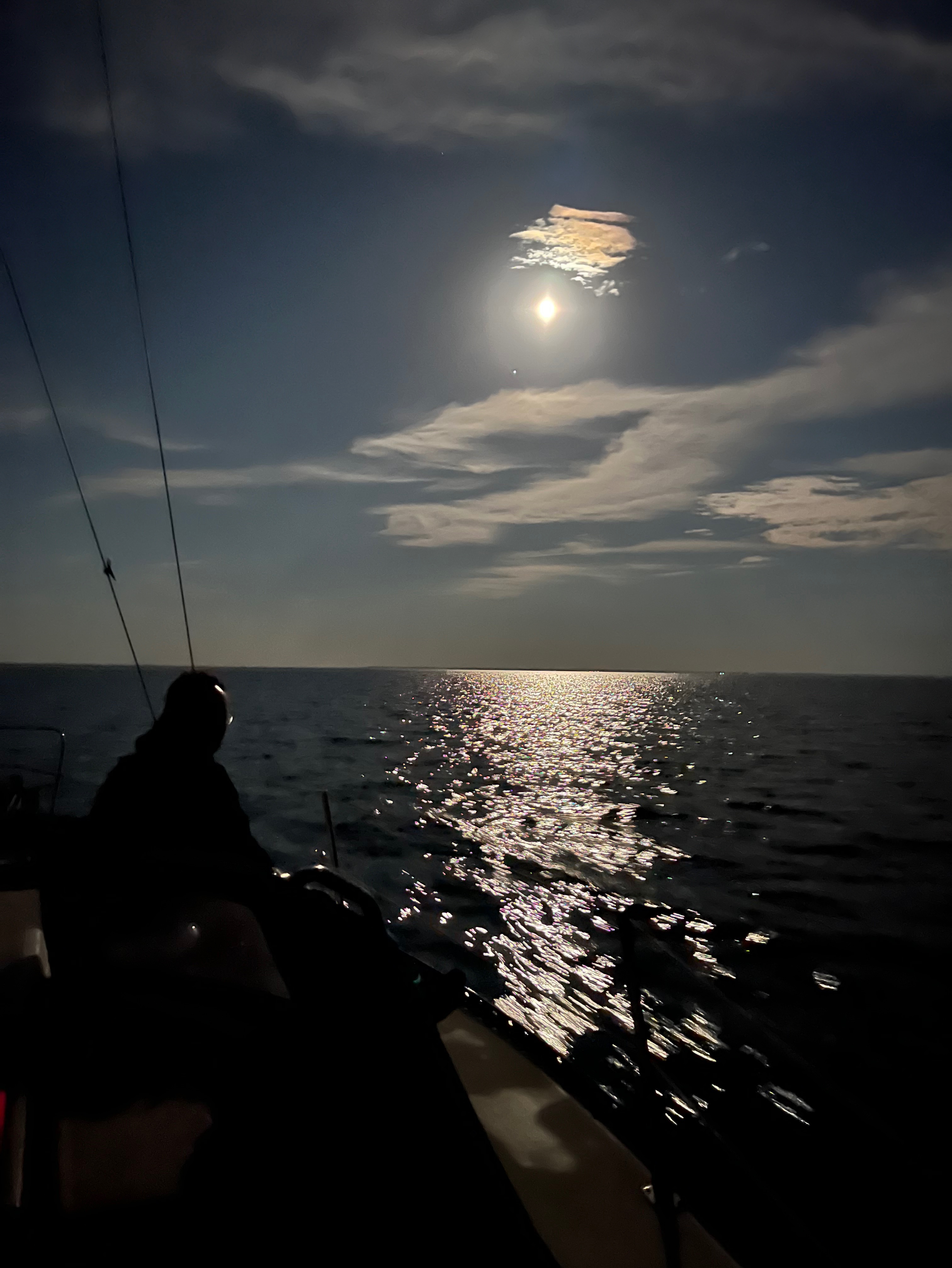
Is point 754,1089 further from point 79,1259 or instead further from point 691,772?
point 691,772

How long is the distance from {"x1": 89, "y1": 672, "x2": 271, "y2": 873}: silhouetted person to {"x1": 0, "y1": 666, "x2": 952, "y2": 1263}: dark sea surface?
2.52 meters

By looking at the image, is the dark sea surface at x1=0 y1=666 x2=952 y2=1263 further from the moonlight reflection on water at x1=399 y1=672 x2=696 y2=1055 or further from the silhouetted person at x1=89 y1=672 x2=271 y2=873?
the silhouetted person at x1=89 y1=672 x2=271 y2=873

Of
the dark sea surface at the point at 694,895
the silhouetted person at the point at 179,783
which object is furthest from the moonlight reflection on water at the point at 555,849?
the silhouetted person at the point at 179,783

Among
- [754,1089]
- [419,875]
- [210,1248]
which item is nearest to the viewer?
[210,1248]

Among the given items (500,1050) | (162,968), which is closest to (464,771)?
(500,1050)

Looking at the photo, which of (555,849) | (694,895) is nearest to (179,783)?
(694,895)

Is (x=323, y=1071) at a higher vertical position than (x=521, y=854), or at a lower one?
higher

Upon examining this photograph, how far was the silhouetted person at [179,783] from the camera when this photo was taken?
356 cm

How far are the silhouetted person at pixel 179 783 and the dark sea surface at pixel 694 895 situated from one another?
2.52 meters

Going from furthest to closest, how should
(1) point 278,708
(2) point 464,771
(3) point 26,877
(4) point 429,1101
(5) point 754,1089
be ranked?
(1) point 278,708
(2) point 464,771
(5) point 754,1089
(3) point 26,877
(4) point 429,1101

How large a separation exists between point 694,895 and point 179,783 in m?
14.2

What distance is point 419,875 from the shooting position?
16.0m

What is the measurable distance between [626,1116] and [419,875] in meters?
12.5

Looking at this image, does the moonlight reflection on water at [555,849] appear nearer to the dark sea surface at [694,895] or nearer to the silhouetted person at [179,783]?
the dark sea surface at [694,895]
